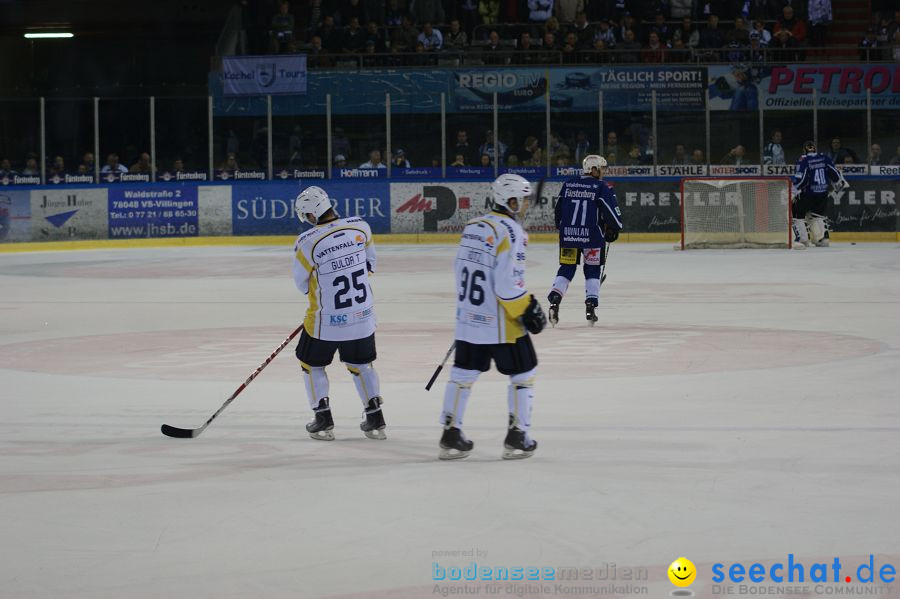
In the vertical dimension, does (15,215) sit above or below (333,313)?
above

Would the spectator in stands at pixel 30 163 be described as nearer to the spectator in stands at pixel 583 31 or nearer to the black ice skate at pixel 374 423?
the spectator in stands at pixel 583 31

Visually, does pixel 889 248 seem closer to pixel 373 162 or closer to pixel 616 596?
pixel 373 162

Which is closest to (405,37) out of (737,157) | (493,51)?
(493,51)

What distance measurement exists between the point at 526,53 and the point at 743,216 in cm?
558

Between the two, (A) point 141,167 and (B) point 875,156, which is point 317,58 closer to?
(A) point 141,167

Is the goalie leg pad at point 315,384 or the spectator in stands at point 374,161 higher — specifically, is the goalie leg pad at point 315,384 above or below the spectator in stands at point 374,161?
below

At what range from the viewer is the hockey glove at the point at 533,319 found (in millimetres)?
6246

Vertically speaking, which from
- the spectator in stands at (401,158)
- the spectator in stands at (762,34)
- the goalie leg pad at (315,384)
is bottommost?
the goalie leg pad at (315,384)

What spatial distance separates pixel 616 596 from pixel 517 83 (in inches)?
858

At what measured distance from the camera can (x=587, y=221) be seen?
12.8m

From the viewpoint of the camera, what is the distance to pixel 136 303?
1471 centimetres

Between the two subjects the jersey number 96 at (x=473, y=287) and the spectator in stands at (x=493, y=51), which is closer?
the jersey number 96 at (x=473, y=287)

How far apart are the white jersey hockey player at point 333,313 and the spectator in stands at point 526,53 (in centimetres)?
1934

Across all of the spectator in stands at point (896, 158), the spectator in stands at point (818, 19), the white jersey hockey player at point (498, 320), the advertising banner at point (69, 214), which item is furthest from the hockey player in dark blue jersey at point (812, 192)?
the white jersey hockey player at point (498, 320)
